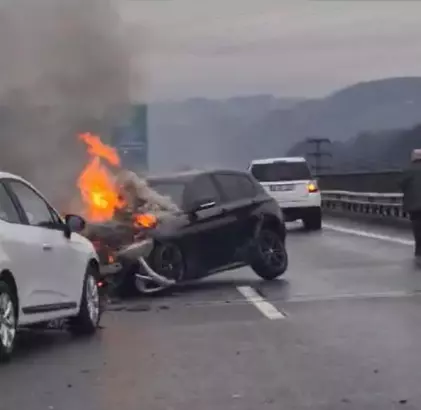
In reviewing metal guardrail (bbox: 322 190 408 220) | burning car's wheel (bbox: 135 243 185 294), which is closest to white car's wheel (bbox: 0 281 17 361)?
burning car's wheel (bbox: 135 243 185 294)

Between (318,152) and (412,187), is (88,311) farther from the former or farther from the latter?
(318,152)

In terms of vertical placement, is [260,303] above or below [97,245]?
below

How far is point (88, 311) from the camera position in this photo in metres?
13.3

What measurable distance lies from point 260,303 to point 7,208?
490cm

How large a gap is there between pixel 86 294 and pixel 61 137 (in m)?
10.4

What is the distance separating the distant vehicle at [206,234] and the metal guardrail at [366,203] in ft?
42.7

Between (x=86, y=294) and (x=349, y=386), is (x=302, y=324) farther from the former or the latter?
(x=349, y=386)

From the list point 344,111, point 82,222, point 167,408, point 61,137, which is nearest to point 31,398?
point 167,408

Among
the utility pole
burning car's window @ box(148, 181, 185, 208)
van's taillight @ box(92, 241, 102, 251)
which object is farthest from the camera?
the utility pole

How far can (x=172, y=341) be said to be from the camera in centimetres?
1248

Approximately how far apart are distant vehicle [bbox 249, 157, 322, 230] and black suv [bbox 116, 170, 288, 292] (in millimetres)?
14605

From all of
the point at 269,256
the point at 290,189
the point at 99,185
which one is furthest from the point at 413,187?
the point at 290,189

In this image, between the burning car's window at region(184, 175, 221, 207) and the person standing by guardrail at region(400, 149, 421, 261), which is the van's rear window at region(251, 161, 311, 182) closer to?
the person standing by guardrail at region(400, 149, 421, 261)

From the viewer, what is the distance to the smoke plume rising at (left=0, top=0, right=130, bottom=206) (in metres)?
23.2
